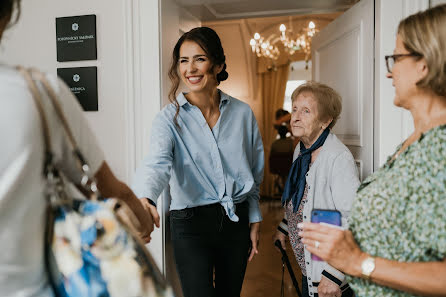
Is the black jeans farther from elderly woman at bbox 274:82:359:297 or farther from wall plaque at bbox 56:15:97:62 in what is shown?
wall plaque at bbox 56:15:97:62

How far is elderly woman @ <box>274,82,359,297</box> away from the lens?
77.4 inches

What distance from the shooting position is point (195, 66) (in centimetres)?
208

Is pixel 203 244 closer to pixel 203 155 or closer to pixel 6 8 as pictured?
pixel 203 155

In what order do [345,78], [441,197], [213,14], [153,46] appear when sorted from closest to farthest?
1. [441,197]
2. [153,46]
3. [345,78]
4. [213,14]

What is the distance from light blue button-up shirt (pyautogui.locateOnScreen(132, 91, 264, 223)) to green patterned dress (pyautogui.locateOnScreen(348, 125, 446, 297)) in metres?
0.95

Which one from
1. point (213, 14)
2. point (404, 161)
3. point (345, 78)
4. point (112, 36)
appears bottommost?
point (404, 161)

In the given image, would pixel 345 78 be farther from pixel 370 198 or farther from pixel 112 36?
pixel 370 198

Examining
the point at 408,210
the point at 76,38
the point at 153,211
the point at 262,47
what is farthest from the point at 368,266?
the point at 262,47

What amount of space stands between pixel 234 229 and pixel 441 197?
4.11 ft

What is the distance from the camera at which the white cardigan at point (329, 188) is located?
1.96 m

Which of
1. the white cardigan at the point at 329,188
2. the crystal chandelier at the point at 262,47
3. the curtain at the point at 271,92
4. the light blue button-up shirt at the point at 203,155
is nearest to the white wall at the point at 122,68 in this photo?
the light blue button-up shirt at the point at 203,155

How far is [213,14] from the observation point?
9.62 feet

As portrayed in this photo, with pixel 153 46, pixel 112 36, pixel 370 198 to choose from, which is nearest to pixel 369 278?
pixel 370 198

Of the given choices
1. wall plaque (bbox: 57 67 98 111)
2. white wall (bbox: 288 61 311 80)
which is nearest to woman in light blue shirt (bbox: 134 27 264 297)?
wall plaque (bbox: 57 67 98 111)
